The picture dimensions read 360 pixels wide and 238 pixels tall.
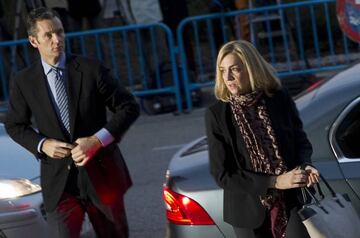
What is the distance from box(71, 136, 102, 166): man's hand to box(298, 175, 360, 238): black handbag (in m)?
1.06

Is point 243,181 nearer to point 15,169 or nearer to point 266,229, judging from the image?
point 266,229

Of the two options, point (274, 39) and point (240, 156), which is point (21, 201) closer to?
point (240, 156)

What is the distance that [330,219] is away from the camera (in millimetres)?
3777

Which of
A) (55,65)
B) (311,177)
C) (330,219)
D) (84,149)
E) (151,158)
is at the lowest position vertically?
(151,158)

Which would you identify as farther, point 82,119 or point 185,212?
point 185,212

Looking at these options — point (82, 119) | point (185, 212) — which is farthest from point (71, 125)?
point (185, 212)

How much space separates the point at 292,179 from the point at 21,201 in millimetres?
2330

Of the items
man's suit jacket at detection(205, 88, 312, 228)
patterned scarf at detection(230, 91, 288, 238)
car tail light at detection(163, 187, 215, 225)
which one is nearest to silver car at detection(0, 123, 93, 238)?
car tail light at detection(163, 187, 215, 225)

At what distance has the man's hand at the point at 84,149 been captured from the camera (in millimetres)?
4438

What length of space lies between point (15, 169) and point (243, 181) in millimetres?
2515

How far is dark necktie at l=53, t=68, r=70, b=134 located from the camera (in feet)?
15.1

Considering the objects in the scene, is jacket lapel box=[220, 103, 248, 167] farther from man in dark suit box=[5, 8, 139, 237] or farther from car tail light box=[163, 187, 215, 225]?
car tail light box=[163, 187, 215, 225]

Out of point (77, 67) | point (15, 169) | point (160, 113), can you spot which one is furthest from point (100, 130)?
point (160, 113)

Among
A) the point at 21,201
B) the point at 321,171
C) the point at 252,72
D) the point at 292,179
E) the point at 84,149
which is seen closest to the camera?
the point at 292,179
